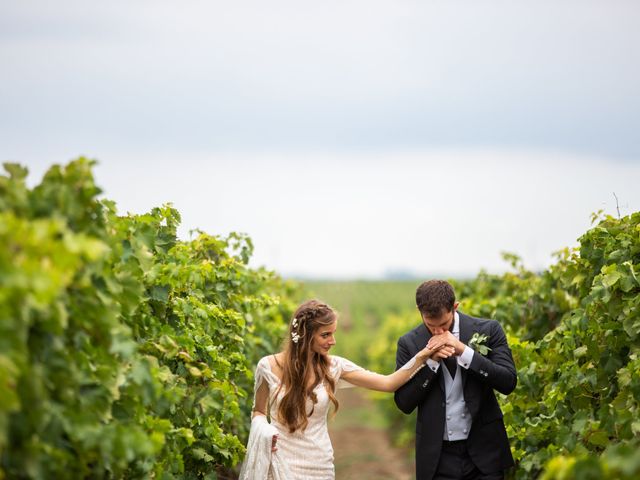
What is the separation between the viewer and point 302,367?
6074mm

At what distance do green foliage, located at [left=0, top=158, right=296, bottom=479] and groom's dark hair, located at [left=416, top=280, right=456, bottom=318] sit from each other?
4.37ft

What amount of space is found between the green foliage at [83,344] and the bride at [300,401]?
392 mm

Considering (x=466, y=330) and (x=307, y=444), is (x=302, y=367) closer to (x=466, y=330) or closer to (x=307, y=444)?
(x=307, y=444)

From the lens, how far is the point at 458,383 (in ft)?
19.5

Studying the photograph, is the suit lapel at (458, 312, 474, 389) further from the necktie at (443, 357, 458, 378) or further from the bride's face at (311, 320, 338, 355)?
the bride's face at (311, 320, 338, 355)

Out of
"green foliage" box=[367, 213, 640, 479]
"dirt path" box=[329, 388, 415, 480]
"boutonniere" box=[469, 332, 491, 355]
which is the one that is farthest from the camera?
"dirt path" box=[329, 388, 415, 480]

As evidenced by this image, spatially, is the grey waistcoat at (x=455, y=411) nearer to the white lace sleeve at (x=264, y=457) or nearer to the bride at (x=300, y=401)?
the bride at (x=300, y=401)

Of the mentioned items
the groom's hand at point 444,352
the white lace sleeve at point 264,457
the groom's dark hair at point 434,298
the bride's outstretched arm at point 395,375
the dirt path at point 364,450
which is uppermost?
the groom's dark hair at point 434,298

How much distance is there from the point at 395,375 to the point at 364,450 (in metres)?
11.9

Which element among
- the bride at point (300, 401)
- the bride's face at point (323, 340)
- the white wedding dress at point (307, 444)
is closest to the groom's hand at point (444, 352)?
the bride at point (300, 401)

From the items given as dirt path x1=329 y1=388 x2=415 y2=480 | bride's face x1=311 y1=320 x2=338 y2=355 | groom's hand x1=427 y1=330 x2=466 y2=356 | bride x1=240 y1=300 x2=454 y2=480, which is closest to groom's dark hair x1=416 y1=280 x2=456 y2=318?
groom's hand x1=427 y1=330 x2=466 y2=356

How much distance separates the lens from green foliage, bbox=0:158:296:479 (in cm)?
301

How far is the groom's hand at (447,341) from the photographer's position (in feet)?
18.9

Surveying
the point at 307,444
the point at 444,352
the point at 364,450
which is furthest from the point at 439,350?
the point at 364,450
